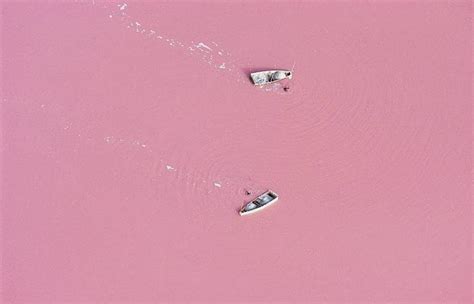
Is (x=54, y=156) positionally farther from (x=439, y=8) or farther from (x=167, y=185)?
(x=439, y=8)

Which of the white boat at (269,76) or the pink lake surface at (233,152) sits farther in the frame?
the white boat at (269,76)

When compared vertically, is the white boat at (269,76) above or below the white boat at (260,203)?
above

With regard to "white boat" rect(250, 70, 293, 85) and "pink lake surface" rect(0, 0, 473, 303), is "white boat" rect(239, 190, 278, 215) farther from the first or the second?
"white boat" rect(250, 70, 293, 85)

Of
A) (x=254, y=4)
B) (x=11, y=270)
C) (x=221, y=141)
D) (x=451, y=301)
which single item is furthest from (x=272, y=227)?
(x=11, y=270)

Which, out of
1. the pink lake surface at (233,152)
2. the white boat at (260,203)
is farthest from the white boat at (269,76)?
the white boat at (260,203)

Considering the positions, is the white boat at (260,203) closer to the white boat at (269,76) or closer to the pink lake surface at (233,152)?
the pink lake surface at (233,152)

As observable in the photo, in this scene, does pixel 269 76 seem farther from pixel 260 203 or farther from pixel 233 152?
pixel 260 203
